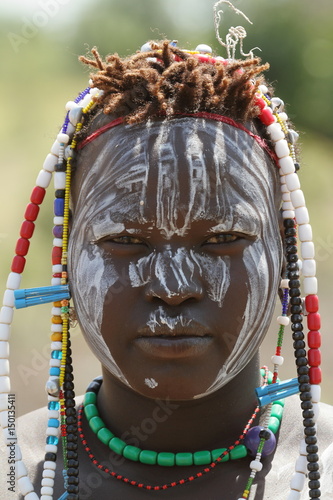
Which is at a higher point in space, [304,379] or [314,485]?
[304,379]

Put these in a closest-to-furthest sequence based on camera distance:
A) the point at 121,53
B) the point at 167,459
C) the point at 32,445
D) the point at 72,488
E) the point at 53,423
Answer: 1. the point at 72,488
2. the point at 167,459
3. the point at 53,423
4. the point at 32,445
5. the point at 121,53

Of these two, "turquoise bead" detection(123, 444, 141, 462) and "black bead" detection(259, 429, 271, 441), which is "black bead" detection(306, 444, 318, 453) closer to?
"black bead" detection(259, 429, 271, 441)

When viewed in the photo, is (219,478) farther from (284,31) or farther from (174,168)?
(284,31)

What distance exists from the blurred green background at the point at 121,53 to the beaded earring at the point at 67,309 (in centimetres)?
488

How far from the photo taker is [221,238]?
280cm

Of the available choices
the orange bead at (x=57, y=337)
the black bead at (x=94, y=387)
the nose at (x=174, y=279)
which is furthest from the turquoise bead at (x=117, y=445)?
the nose at (x=174, y=279)

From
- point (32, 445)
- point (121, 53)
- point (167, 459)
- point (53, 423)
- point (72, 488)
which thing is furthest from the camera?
point (121, 53)

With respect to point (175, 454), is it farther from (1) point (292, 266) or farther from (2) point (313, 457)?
(1) point (292, 266)

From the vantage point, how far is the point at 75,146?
10.2 ft

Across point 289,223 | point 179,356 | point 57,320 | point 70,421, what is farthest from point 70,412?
point 289,223

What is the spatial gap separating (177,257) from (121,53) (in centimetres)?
701

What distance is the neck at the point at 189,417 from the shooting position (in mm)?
2998

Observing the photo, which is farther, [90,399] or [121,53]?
[121,53]

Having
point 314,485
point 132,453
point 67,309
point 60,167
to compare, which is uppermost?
point 60,167
